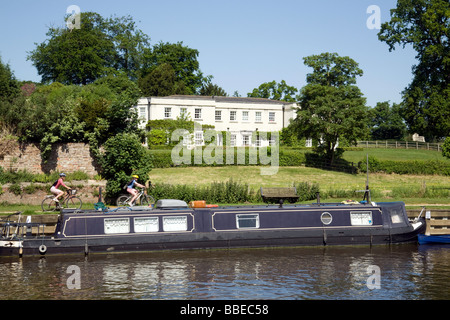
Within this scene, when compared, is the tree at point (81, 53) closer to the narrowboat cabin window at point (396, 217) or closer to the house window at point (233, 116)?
the house window at point (233, 116)

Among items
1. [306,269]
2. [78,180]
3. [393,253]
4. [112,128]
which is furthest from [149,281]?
[112,128]

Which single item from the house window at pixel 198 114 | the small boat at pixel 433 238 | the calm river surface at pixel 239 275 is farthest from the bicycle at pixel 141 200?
the house window at pixel 198 114

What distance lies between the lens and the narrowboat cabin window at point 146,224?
24719 millimetres

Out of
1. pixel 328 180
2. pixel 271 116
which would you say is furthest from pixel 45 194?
pixel 271 116

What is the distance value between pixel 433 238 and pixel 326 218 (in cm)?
614

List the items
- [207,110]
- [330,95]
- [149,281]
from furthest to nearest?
[207,110] < [330,95] < [149,281]

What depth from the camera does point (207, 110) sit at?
222 ft

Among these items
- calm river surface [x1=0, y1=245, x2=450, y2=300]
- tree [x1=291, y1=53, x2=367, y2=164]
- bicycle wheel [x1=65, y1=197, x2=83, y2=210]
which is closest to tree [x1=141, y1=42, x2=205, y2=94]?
tree [x1=291, y1=53, x2=367, y2=164]

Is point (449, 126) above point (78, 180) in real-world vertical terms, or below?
above

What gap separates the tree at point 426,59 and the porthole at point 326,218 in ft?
131
